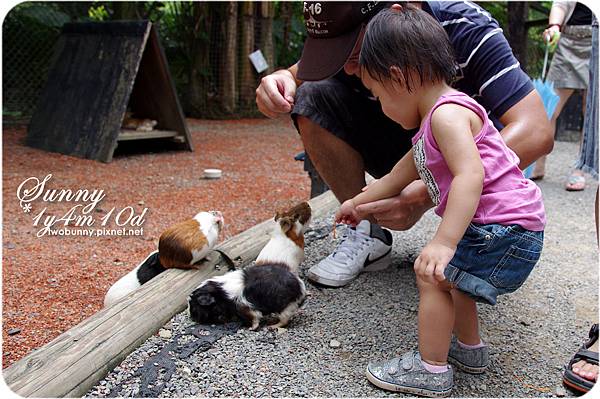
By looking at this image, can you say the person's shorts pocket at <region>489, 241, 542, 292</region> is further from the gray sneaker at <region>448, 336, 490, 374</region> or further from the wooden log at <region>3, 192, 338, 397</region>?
the wooden log at <region>3, 192, 338, 397</region>

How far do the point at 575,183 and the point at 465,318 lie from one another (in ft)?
10.6

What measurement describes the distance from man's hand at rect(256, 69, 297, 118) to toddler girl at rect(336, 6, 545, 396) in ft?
2.20

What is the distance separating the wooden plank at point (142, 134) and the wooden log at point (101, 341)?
10.4 feet

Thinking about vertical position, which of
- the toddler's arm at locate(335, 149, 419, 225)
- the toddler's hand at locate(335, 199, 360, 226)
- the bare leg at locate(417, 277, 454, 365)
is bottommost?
the bare leg at locate(417, 277, 454, 365)

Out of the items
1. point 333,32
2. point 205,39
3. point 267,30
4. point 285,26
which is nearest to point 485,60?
point 333,32

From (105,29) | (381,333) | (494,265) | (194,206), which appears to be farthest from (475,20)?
(105,29)

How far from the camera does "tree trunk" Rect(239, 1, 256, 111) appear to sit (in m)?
8.00

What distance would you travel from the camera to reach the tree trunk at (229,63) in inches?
309

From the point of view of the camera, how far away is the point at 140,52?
499 cm

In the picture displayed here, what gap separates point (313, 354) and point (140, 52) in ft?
12.8

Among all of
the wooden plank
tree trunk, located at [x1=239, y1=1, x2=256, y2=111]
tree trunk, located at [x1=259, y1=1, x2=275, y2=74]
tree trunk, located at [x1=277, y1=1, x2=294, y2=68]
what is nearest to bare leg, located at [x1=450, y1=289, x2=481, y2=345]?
the wooden plank

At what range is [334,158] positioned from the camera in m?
2.40

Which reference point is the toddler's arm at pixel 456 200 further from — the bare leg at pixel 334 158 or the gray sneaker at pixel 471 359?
the bare leg at pixel 334 158

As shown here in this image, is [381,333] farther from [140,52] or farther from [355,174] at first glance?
[140,52]
